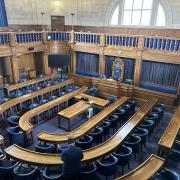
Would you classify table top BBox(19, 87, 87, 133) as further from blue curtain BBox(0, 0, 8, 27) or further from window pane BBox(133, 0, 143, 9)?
blue curtain BBox(0, 0, 8, 27)

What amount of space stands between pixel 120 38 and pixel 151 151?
6.64 meters

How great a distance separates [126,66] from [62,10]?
275 inches

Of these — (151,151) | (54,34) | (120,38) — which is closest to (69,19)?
(54,34)

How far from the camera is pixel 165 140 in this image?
20.2ft

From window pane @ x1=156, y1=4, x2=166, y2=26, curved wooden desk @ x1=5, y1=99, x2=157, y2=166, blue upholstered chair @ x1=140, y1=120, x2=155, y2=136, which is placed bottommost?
blue upholstered chair @ x1=140, y1=120, x2=155, y2=136

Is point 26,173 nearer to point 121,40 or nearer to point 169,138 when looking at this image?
point 169,138

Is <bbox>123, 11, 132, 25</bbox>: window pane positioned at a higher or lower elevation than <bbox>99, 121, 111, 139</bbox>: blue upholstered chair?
higher

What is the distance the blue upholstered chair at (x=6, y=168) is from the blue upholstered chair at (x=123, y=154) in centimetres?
287

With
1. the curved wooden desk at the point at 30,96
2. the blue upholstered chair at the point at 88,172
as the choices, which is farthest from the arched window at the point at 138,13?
the blue upholstered chair at the point at 88,172

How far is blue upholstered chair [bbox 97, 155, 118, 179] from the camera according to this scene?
5205 millimetres

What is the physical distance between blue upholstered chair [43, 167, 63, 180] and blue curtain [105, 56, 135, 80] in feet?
25.8

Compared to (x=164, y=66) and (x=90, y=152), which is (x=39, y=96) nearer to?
(x=90, y=152)

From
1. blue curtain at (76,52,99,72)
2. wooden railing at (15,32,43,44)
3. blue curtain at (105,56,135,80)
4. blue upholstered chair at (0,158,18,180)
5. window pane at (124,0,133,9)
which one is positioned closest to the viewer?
blue upholstered chair at (0,158,18,180)

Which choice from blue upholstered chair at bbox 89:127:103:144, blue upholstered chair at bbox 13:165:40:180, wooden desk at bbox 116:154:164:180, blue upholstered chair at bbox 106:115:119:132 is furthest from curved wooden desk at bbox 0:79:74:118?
wooden desk at bbox 116:154:164:180
